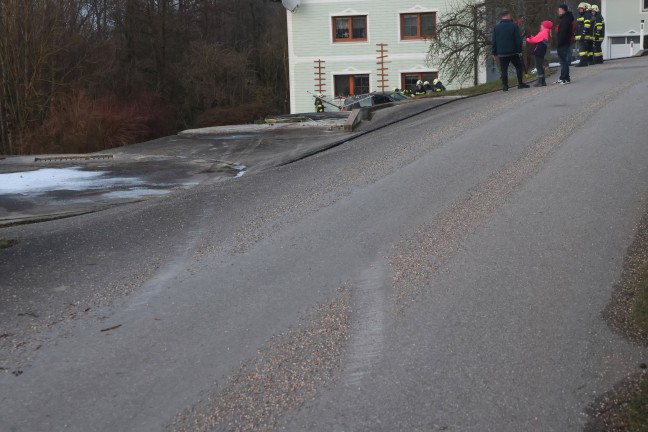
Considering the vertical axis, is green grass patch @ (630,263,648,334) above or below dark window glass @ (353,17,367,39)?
below

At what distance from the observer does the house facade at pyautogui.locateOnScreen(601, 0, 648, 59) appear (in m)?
56.6

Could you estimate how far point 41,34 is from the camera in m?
33.2

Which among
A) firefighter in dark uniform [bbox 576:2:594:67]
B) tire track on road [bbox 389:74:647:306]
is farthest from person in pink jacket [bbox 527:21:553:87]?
tire track on road [bbox 389:74:647:306]

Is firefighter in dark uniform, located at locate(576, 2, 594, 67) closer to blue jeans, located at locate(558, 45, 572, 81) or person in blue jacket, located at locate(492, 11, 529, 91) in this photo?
blue jeans, located at locate(558, 45, 572, 81)

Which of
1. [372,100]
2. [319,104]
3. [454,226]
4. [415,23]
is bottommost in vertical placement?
[454,226]

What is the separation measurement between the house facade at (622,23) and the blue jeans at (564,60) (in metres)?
38.6

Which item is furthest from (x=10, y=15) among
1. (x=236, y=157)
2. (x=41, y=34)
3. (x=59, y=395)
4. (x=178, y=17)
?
(x=59, y=395)

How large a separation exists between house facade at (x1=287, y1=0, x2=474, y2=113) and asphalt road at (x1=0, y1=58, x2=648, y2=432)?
3833 centimetres

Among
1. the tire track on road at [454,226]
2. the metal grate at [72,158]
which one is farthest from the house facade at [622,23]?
the tire track on road at [454,226]

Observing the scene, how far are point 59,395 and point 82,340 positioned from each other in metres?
0.86

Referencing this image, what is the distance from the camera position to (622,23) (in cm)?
5716

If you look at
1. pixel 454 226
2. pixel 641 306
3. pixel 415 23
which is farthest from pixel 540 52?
pixel 415 23

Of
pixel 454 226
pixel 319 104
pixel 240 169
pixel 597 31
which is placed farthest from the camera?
pixel 319 104

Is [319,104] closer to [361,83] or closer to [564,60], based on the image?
[361,83]
